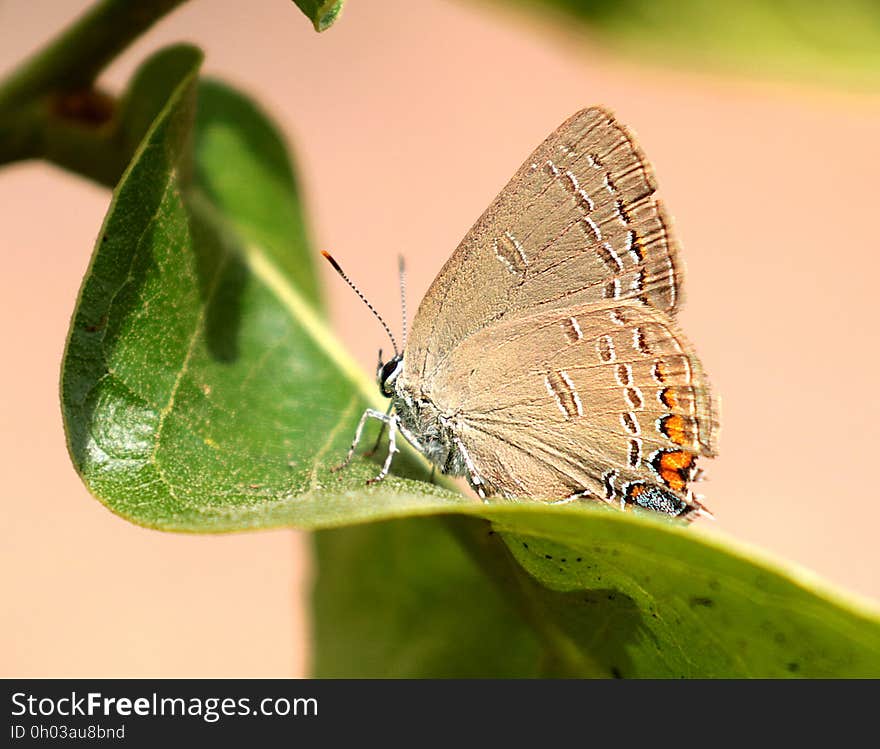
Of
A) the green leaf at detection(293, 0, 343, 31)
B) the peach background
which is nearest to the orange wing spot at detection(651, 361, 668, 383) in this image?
the green leaf at detection(293, 0, 343, 31)

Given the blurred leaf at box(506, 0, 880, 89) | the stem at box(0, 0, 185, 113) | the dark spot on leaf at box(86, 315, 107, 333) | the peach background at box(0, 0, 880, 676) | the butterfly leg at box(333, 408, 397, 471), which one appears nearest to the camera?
the dark spot on leaf at box(86, 315, 107, 333)

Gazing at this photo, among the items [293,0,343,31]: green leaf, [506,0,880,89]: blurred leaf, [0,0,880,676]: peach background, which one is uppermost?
[506,0,880,89]: blurred leaf

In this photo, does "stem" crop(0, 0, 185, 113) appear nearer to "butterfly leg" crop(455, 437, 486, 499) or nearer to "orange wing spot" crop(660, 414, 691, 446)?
"butterfly leg" crop(455, 437, 486, 499)

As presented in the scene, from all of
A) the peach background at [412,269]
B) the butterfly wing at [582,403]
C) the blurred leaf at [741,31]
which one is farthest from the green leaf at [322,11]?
the peach background at [412,269]
